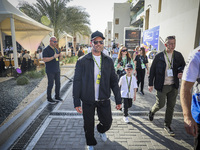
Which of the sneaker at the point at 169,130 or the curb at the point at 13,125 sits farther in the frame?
the sneaker at the point at 169,130

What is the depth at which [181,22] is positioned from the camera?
862 centimetres

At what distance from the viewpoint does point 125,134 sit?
336 centimetres

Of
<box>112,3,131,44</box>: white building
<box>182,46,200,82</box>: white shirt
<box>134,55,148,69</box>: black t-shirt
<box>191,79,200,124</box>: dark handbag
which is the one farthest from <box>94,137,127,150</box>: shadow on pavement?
<box>112,3,131,44</box>: white building

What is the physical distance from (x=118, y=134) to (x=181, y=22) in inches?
320

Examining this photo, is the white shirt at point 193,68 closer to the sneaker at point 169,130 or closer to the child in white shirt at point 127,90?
the sneaker at point 169,130

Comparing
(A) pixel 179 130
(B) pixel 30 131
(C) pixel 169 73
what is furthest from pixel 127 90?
(B) pixel 30 131

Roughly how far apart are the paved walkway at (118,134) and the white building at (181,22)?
459cm

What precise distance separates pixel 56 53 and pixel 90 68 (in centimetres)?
311

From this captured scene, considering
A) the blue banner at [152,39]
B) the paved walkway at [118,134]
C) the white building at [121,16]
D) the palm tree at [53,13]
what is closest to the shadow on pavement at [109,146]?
the paved walkway at [118,134]

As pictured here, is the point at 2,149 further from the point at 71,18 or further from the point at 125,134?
the point at 71,18

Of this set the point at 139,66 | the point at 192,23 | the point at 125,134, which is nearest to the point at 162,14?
the point at 192,23

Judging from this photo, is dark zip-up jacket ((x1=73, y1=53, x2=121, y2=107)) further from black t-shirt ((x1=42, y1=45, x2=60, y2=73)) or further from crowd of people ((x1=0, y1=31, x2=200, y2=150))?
black t-shirt ((x1=42, y1=45, x2=60, y2=73))

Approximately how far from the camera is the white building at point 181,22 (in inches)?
277

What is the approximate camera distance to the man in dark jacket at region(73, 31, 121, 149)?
2504mm
